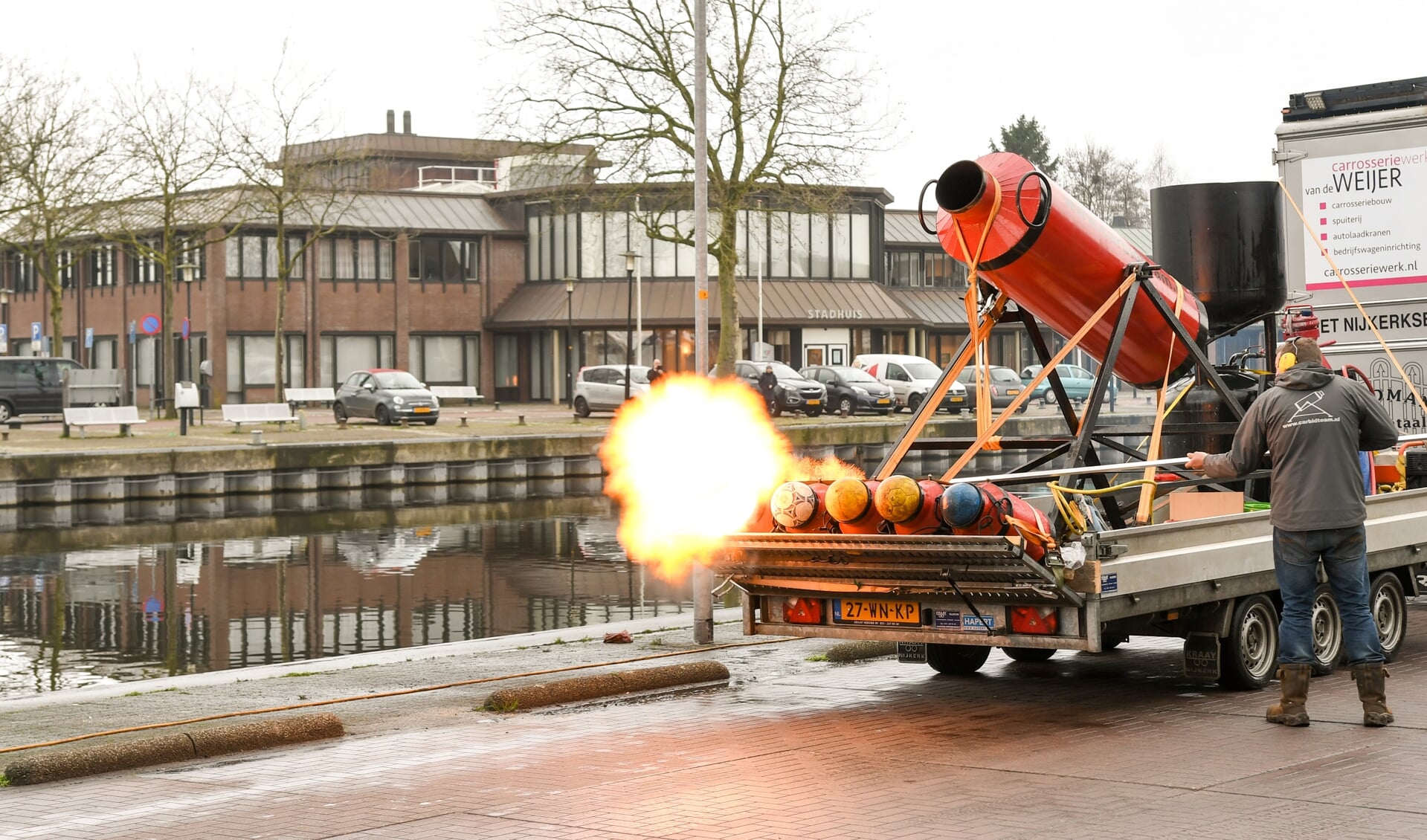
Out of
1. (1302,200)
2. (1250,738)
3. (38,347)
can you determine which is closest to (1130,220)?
(38,347)

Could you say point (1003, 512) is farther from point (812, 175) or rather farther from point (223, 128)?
point (223, 128)

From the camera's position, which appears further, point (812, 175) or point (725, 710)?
point (812, 175)

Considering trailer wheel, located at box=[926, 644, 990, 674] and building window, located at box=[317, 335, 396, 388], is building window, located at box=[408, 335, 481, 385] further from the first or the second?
trailer wheel, located at box=[926, 644, 990, 674]

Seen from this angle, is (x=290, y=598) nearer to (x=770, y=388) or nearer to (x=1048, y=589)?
(x=1048, y=589)

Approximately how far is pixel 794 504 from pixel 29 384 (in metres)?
42.6

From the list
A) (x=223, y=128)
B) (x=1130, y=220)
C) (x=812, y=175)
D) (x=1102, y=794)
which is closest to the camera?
(x=1102, y=794)

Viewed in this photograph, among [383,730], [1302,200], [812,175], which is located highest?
[812,175]

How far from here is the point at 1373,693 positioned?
9.39m

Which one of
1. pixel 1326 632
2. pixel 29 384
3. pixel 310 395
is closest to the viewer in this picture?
pixel 1326 632

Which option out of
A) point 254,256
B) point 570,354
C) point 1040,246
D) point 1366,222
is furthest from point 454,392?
point 1040,246

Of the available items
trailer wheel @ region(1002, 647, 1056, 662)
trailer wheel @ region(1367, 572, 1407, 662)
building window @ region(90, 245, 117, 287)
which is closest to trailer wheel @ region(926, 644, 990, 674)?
trailer wheel @ region(1002, 647, 1056, 662)

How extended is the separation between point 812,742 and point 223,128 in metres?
48.8

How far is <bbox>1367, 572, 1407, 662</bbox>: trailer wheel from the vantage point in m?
12.0

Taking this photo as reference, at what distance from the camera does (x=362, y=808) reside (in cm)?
811
